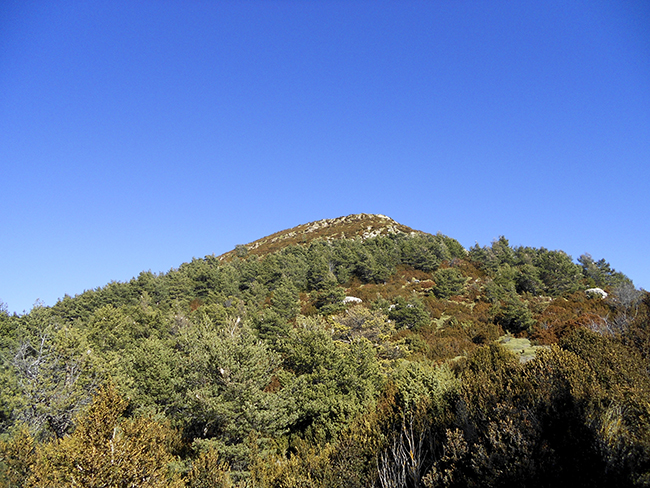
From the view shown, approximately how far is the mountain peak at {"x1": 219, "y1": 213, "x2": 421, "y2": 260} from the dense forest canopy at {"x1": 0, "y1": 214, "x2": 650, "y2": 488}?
27533mm

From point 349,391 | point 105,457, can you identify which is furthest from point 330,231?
point 105,457

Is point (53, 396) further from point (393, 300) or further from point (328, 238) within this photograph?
point (328, 238)

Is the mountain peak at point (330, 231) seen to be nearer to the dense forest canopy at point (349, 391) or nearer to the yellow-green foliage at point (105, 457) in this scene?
the dense forest canopy at point (349, 391)

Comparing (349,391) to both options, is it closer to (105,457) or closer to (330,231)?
(105,457)

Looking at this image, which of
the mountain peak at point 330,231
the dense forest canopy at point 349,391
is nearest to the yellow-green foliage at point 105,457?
the dense forest canopy at point 349,391

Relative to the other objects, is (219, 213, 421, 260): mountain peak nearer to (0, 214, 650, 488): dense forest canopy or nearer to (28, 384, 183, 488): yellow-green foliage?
(0, 214, 650, 488): dense forest canopy

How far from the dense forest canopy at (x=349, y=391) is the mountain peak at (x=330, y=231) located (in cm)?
2753

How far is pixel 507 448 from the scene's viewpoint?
7.27 meters

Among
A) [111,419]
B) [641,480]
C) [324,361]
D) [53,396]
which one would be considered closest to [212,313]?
[53,396]

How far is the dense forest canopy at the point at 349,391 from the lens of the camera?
7887 mm

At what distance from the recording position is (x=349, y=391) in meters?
17.6

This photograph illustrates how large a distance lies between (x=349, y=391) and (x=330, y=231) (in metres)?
60.2

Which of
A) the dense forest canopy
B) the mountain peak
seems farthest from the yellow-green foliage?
the mountain peak

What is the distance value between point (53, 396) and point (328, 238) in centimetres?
5406
